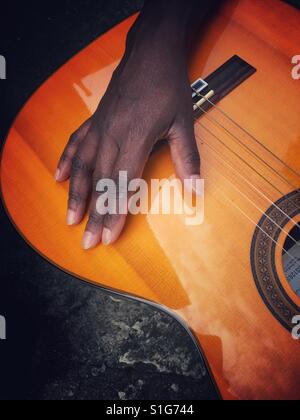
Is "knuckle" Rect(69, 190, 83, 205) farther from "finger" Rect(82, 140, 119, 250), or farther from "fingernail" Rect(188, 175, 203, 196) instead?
"fingernail" Rect(188, 175, 203, 196)

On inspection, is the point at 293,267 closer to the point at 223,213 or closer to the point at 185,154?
the point at 223,213

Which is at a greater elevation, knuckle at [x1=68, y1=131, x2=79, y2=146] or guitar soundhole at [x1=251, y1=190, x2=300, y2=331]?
knuckle at [x1=68, y1=131, x2=79, y2=146]

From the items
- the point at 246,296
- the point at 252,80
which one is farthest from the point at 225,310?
the point at 252,80

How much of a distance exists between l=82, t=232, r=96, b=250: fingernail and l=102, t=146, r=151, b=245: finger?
0.03 m

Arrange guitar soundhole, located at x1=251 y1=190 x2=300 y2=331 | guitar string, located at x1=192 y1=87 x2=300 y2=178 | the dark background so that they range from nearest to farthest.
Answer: guitar soundhole, located at x1=251 y1=190 x2=300 y2=331, guitar string, located at x1=192 y1=87 x2=300 y2=178, the dark background

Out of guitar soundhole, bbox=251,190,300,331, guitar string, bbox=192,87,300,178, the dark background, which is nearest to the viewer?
guitar soundhole, bbox=251,190,300,331

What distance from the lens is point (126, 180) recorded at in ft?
2.93

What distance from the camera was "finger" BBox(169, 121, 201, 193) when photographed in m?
0.90

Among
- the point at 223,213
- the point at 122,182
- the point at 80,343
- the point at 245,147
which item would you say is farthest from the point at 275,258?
the point at 80,343

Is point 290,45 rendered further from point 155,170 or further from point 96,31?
point 96,31

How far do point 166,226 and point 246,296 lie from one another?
25 cm

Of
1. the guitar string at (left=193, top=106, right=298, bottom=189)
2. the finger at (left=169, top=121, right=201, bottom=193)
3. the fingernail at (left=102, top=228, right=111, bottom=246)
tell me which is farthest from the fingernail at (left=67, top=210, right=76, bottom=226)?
the guitar string at (left=193, top=106, right=298, bottom=189)

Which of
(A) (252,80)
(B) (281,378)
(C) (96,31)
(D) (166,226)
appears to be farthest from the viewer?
(C) (96,31)

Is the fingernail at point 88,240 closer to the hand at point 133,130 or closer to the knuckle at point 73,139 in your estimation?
the hand at point 133,130
